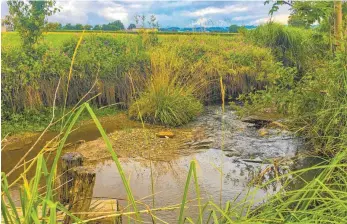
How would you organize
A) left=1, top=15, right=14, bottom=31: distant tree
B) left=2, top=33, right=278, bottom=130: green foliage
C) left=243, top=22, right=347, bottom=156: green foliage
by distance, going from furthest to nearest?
left=1, top=15, right=14, bottom=31: distant tree < left=2, top=33, right=278, bottom=130: green foliage < left=243, top=22, right=347, bottom=156: green foliage

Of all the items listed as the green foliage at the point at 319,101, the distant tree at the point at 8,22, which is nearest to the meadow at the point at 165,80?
A: the green foliage at the point at 319,101

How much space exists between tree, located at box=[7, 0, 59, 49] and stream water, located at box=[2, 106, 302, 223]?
2.32m

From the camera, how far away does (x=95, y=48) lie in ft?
32.1

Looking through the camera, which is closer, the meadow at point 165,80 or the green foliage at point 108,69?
the meadow at point 165,80

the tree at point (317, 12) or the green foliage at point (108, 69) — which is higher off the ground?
the tree at point (317, 12)

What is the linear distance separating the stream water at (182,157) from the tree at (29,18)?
7.61 feet

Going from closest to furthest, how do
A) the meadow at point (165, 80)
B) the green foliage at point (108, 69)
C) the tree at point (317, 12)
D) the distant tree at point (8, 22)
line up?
the tree at point (317, 12)
the meadow at point (165, 80)
the green foliage at point (108, 69)
the distant tree at point (8, 22)

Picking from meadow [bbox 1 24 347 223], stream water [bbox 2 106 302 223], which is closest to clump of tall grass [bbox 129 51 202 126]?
meadow [bbox 1 24 347 223]

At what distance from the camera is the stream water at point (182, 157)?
4.51 m

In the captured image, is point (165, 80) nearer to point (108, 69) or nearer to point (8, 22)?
point (108, 69)

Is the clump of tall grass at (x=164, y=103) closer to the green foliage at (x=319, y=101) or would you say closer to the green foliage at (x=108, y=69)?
the green foliage at (x=108, y=69)

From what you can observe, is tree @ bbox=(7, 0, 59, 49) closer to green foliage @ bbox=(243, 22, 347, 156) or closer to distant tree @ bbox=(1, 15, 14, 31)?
distant tree @ bbox=(1, 15, 14, 31)

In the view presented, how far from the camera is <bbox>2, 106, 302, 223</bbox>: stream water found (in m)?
4.51

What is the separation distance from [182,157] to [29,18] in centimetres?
469
